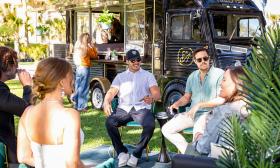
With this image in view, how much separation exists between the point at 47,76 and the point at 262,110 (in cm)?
115

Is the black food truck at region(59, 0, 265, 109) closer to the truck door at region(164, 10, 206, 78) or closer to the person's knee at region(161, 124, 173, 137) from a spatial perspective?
the truck door at region(164, 10, 206, 78)

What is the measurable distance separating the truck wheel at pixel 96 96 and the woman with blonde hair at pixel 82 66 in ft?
1.49

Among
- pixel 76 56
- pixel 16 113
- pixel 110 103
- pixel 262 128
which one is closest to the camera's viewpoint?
pixel 262 128

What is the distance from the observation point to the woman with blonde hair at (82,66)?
28.7ft

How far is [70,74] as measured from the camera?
2.53 meters

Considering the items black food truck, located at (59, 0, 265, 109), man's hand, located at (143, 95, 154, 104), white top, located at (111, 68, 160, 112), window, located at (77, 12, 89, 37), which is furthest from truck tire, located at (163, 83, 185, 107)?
window, located at (77, 12, 89, 37)

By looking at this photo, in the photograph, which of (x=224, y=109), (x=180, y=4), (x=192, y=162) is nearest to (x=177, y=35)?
(x=180, y=4)

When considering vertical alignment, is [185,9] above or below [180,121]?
above

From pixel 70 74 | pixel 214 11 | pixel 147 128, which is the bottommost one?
pixel 147 128

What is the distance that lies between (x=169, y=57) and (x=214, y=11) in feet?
3.84

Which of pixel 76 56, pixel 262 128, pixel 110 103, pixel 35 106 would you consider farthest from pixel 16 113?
pixel 76 56

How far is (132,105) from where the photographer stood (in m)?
5.34

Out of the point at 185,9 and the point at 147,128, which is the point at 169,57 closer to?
the point at 185,9

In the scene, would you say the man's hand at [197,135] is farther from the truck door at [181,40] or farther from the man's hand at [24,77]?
the truck door at [181,40]
